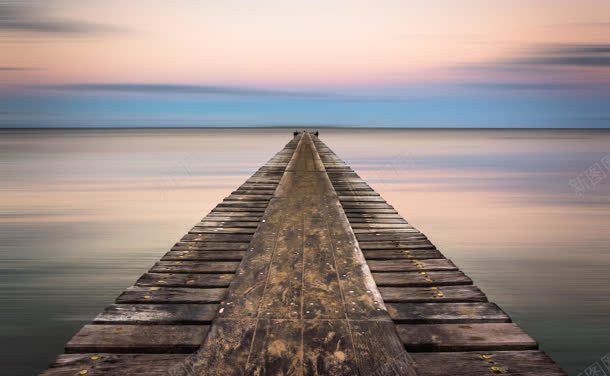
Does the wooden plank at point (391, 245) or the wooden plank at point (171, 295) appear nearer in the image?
the wooden plank at point (171, 295)

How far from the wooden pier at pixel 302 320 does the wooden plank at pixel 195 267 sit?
0.05 feet

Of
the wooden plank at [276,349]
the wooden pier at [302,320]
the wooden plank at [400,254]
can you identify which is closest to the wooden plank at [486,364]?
the wooden pier at [302,320]

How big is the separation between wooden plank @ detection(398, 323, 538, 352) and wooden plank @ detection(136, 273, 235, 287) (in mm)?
1342

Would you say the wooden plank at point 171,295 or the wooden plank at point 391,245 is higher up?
the wooden plank at point 391,245

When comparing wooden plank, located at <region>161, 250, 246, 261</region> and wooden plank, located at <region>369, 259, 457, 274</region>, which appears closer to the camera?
wooden plank, located at <region>369, 259, 457, 274</region>

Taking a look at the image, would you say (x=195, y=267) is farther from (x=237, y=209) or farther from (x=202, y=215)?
(x=202, y=215)

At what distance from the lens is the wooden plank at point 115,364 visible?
6.75 feet

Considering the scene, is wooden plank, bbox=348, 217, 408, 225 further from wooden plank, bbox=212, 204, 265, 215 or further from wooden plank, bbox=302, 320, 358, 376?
wooden plank, bbox=302, 320, 358, 376

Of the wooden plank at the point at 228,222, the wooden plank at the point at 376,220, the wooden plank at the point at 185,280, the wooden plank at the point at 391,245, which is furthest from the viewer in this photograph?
the wooden plank at the point at 376,220

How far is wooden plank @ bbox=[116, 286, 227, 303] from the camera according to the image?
112 inches

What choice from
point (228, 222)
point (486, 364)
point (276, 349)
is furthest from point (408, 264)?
point (228, 222)

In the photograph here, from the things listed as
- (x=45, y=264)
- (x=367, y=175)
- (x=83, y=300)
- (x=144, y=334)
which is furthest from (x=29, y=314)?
(x=367, y=175)

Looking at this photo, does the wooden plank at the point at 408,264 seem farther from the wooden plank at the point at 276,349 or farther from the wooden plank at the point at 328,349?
the wooden plank at the point at 276,349

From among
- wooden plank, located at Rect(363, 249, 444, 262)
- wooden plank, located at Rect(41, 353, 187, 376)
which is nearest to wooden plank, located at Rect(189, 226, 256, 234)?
wooden plank, located at Rect(363, 249, 444, 262)
